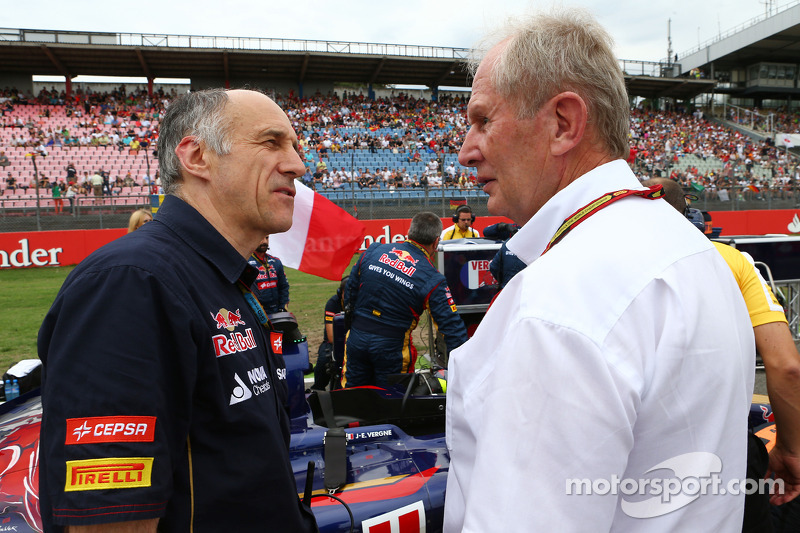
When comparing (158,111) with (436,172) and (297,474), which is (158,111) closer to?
(436,172)

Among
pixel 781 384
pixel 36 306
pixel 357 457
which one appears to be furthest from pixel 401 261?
pixel 36 306

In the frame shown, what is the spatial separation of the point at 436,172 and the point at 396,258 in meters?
20.6

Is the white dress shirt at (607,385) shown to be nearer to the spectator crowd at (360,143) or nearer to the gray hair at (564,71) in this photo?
the gray hair at (564,71)

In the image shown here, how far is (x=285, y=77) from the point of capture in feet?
108

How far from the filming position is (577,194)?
1014 mm

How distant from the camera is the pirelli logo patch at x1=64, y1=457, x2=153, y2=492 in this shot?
3.30 ft

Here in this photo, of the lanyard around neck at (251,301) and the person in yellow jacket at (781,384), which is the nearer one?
the lanyard around neck at (251,301)

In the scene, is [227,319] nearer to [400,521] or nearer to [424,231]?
[400,521]

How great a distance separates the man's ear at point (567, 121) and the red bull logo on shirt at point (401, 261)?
3209 millimetres

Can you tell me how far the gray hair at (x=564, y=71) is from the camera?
3.45 ft

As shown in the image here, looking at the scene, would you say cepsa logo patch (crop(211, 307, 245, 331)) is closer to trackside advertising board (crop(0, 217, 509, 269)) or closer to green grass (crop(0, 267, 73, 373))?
green grass (crop(0, 267, 73, 373))

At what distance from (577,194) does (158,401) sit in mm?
911

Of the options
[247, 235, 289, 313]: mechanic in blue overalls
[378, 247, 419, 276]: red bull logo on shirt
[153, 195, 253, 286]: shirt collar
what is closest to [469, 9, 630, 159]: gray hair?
[153, 195, 253, 286]: shirt collar

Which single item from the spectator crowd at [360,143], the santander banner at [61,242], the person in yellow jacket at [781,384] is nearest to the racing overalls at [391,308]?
the person in yellow jacket at [781,384]
